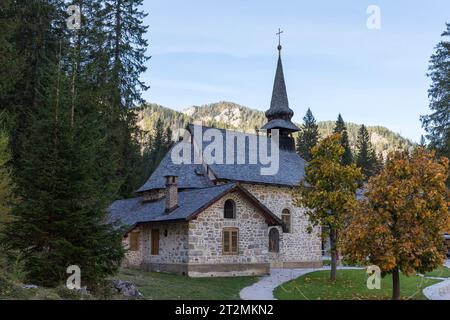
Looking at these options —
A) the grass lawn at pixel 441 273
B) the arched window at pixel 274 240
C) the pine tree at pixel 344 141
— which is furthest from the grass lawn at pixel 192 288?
the pine tree at pixel 344 141

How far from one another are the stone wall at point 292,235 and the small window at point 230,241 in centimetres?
631

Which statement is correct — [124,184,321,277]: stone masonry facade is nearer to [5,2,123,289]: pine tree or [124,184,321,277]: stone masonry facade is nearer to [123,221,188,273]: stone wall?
[123,221,188,273]: stone wall

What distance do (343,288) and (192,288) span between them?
608 cm

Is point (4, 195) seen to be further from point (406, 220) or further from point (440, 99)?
point (440, 99)

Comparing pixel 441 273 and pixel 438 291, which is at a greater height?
pixel 438 291

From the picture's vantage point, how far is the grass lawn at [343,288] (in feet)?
53.5

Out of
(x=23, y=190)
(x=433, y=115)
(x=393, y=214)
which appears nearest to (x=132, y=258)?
(x=23, y=190)

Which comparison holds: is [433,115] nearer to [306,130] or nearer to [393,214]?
[393,214]

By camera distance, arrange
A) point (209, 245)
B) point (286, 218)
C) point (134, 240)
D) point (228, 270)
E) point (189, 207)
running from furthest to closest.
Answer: point (286, 218) < point (134, 240) < point (189, 207) < point (228, 270) < point (209, 245)

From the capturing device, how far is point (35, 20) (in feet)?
90.4

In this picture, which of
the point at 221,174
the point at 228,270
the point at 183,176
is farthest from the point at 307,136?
the point at 228,270

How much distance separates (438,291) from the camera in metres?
17.8

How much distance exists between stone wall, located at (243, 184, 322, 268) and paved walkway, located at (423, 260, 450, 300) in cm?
1110

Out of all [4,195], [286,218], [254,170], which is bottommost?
[286,218]
